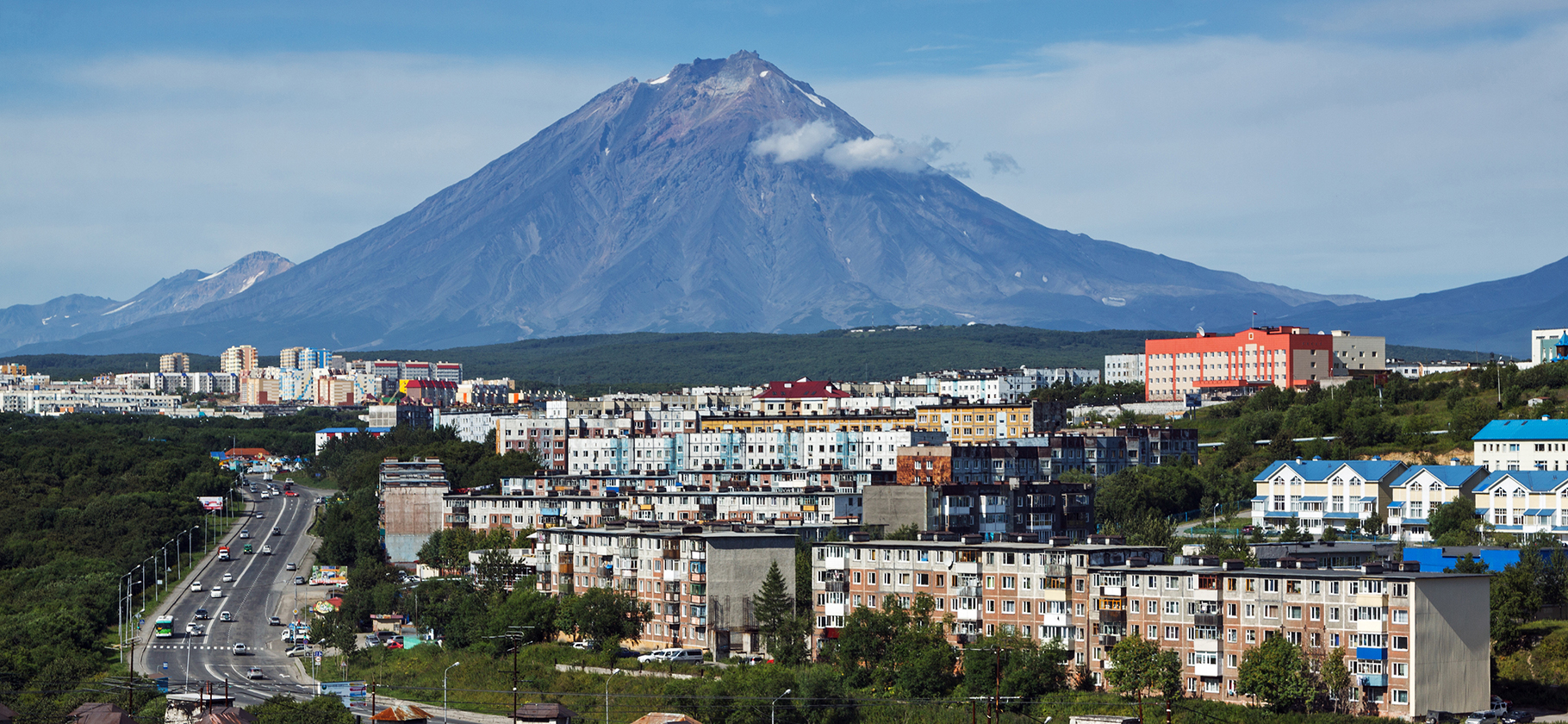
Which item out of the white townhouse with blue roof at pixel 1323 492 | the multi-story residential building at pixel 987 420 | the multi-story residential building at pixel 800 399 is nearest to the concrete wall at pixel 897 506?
the white townhouse with blue roof at pixel 1323 492


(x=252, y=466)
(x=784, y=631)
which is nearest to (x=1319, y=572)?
(x=784, y=631)

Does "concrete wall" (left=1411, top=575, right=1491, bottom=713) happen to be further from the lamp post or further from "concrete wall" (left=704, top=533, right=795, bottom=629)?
"concrete wall" (left=704, top=533, right=795, bottom=629)

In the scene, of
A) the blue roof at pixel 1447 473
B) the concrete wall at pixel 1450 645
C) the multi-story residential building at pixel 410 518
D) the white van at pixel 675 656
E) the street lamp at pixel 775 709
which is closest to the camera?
the concrete wall at pixel 1450 645

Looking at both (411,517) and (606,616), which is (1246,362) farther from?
(606,616)

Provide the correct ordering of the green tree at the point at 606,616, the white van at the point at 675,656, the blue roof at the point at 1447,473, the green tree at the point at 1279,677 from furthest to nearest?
the blue roof at the point at 1447,473, the green tree at the point at 606,616, the white van at the point at 675,656, the green tree at the point at 1279,677

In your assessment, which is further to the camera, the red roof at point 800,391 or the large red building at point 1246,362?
the large red building at point 1246,362

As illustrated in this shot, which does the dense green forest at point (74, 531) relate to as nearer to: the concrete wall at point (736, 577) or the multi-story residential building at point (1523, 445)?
the concrete wall at point (736, 577)

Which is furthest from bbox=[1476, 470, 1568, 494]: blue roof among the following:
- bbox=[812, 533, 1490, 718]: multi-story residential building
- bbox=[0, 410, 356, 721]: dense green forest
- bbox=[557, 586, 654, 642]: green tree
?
bbox=[0, 410, 356, 721]: dense green forest
